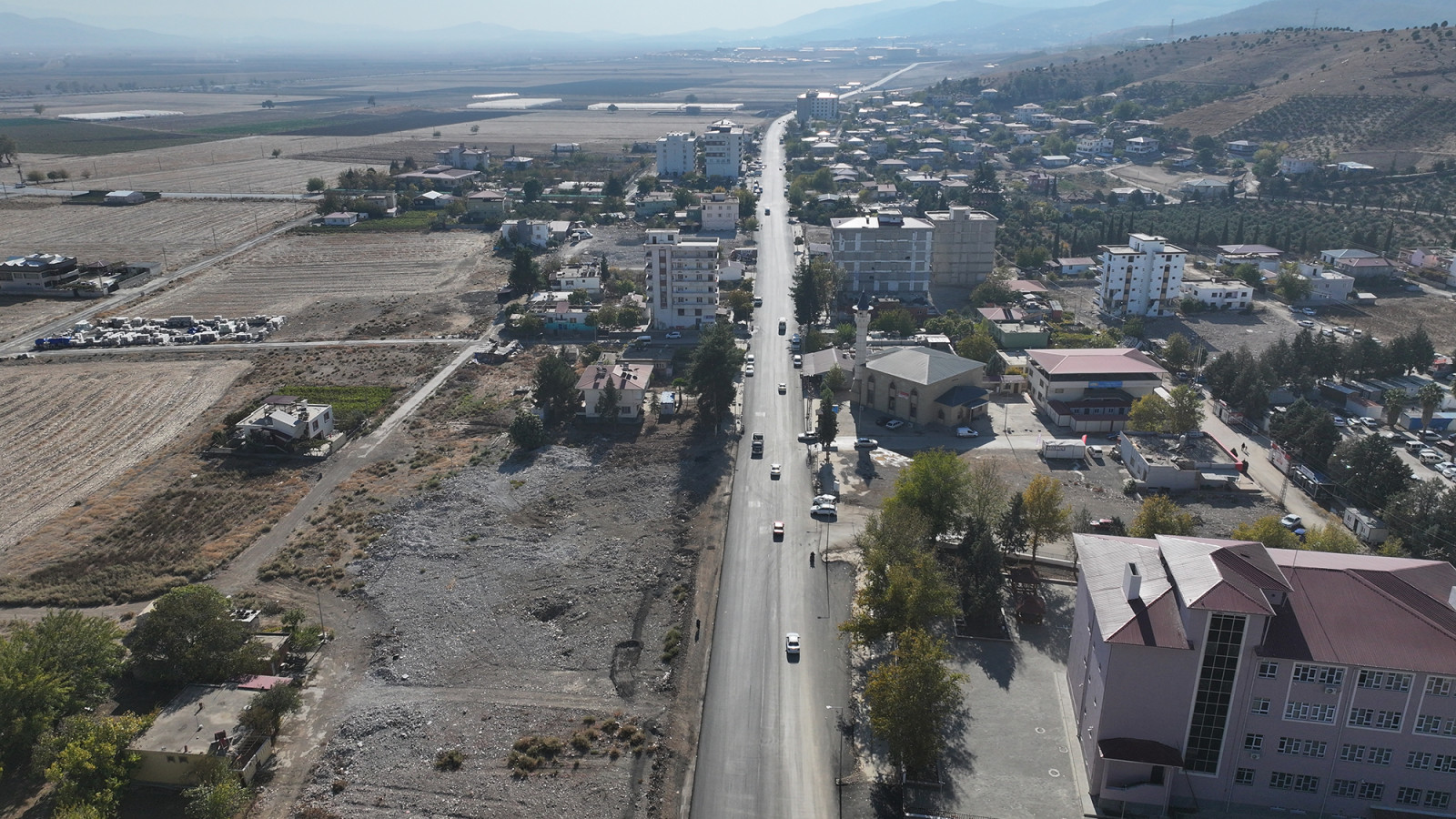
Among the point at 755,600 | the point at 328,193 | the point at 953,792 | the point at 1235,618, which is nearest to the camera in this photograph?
the point at 1235,618

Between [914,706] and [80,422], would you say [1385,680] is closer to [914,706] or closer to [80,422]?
[914,706]

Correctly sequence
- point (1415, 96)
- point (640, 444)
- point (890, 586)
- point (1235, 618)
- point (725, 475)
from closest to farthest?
1. point (1235, 618)
2. point (890, 586)
3. point (725, 475)
4. point (640, 444)
5. point (1415, 96)

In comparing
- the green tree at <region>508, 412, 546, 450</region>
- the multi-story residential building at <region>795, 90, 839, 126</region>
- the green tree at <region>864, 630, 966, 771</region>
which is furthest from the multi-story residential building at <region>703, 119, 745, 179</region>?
the green tree at <region>864, 630, 966, 771</region>

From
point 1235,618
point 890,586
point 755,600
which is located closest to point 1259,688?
point 1235,618

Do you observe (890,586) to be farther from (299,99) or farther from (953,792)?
(299,99)

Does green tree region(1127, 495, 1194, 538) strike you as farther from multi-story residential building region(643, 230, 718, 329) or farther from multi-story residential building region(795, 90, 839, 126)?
multi-story residential building region(795, 90, 839, 126)

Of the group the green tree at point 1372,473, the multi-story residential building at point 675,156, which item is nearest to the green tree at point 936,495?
the green tree at point 1372,473
